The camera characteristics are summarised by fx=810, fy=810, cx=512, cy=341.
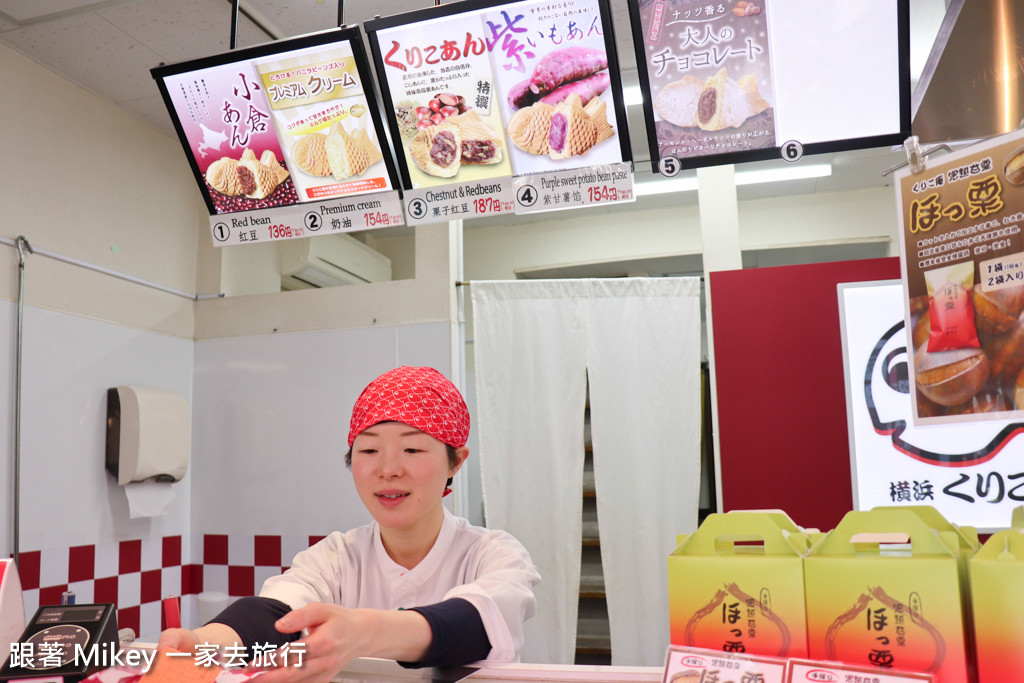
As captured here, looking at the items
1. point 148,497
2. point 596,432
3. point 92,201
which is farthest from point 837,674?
point 92,201

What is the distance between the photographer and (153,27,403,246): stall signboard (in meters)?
2.68

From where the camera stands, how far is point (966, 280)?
1.48 meters

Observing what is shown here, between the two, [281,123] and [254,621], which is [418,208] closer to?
[281,123]

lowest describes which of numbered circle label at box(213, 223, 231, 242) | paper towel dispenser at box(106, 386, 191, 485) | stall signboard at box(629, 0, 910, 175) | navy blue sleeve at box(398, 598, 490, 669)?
navy blue sleeve at box(398, 598, 490, 669)

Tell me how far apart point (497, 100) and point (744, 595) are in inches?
77.9

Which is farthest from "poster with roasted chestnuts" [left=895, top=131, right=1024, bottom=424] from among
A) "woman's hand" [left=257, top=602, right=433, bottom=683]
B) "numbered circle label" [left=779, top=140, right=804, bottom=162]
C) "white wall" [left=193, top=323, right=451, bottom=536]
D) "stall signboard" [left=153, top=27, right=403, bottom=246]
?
"white wall" [left=193, top=323, right=451, bottom=536]

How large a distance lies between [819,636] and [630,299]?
2875 mm

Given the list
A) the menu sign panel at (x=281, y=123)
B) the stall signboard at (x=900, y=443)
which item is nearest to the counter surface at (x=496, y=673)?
the menu sign panel at (x=281, y=123)

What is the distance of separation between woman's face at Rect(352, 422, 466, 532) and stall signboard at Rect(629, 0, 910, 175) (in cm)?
125

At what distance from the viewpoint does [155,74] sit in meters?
2.75

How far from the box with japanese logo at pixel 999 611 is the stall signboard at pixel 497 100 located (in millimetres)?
1773

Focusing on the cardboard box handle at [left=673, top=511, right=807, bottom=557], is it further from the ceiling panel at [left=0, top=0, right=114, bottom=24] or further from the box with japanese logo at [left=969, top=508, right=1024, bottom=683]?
the ceiling panel at [left=0, top=0, right=114, bottom=24]

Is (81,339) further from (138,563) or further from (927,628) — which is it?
(927,628)

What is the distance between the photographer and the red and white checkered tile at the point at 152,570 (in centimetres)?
341
